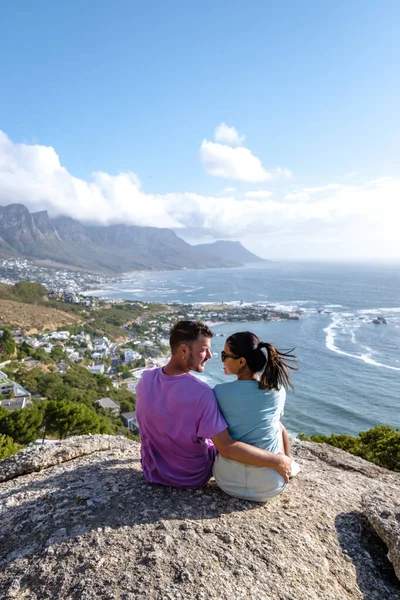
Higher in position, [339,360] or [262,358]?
[262,358]

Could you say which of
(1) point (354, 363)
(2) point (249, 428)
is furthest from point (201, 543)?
(1) point (354, 363)

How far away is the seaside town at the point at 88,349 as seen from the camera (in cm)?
2812

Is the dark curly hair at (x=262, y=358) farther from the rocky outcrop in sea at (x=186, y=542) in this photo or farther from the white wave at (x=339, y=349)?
the white wave at (x=339, y=349)

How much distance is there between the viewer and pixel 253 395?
3.03 m

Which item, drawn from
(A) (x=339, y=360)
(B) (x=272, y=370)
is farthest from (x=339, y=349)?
(B) (x=272, y=370)

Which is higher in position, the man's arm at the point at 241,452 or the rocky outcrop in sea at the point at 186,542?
the man's arm at the point at 241,452

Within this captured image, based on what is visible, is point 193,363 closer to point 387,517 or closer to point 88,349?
point 387,517

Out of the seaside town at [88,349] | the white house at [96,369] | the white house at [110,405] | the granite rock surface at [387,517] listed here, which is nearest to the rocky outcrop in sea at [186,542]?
the granite rock surface at [387,517]

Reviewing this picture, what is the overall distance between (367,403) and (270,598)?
104ft

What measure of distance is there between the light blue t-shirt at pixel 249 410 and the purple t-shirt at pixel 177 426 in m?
0.10

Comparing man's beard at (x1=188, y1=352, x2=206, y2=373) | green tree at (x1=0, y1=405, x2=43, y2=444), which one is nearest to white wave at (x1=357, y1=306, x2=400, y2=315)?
green tree at (x1=0, y1=405, x2=43, y2=444)

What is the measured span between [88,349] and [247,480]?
4995 cm

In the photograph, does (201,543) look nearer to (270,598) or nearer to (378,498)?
(270,598)

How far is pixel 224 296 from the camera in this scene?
104 meters
